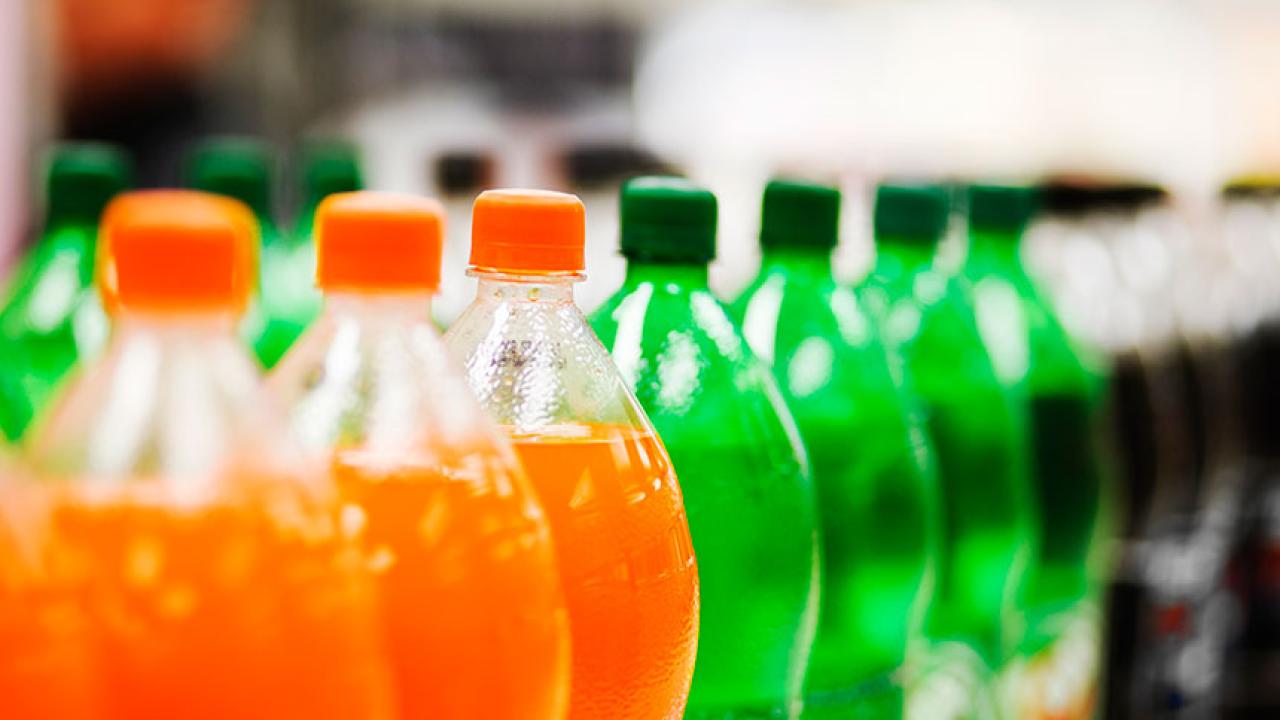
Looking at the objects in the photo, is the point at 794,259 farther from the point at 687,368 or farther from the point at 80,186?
the point at 80,186

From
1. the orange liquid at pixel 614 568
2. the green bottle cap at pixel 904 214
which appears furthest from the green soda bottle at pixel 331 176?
the orange liquid at pixel 614 568

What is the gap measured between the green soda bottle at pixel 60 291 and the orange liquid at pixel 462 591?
1.43 feet

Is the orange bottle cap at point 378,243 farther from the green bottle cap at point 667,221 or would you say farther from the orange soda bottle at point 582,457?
the green bottle cap at point 667,221

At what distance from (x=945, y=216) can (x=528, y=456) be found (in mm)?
619

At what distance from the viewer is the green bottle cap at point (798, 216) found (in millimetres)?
848

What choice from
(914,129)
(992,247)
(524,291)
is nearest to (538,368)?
(524,291)

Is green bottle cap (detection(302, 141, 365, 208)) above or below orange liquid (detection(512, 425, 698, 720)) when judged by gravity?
above

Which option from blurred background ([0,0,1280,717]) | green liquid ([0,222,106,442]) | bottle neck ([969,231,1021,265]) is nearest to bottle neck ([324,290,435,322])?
green liquid ([0,222,106,442])

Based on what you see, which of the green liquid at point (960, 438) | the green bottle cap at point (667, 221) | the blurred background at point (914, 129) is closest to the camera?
the green bottle cap at point (667, 221)

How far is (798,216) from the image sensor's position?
2.78 ft

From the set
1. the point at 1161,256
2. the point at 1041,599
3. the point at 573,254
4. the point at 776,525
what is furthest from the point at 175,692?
the point at 1161,256

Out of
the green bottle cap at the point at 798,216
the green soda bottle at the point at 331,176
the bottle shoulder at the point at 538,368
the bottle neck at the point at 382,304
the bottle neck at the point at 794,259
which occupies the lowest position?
the bottle shoulder at the point at 538,368

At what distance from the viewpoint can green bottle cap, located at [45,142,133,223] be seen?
3.05 ft

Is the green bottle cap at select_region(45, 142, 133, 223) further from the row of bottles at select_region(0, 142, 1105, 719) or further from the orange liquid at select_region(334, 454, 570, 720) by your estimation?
the orange liquid at select_region(334, 454, 570, 720)
